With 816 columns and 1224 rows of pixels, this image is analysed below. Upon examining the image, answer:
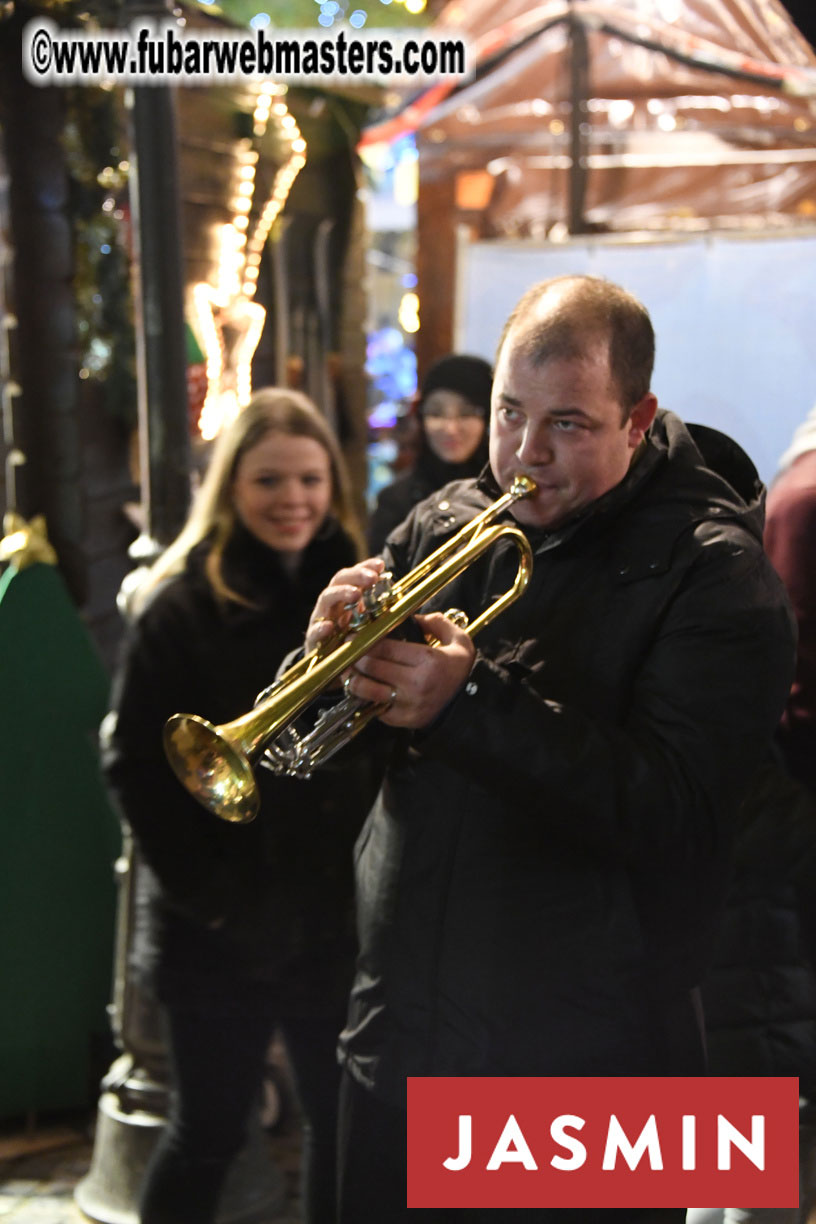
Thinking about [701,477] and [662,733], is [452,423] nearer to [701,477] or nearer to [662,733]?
[701,477]

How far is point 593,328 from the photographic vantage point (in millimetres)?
2037

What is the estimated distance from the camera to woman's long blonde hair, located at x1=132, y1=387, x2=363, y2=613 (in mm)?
3217

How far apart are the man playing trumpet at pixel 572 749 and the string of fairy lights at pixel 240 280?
4533mm

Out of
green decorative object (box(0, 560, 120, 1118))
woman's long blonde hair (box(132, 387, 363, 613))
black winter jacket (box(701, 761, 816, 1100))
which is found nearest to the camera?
black winter jacket (box(701, 761, 816, 1100))

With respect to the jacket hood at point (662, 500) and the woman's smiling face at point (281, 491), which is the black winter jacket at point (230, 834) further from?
the jacket hood at point (662, 500)

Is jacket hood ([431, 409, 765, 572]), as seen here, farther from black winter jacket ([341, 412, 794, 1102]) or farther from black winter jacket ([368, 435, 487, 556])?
black winter jacket ([368, 435, 487, 556])

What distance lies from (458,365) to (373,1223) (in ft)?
10.4

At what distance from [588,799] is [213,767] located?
21.8 inches

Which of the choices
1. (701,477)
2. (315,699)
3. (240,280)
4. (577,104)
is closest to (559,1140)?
(315,699)

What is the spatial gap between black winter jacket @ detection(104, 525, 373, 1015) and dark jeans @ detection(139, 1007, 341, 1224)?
63 millimetres

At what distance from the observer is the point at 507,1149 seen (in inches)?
84.4

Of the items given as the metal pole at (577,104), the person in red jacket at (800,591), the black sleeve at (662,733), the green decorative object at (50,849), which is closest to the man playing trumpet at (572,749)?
the black sleeve at (662,733)

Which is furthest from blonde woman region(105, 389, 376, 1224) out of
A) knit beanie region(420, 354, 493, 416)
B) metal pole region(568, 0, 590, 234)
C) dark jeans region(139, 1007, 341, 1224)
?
metal pole region(568, 0, 590, 234)

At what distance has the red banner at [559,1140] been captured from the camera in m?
2.07
